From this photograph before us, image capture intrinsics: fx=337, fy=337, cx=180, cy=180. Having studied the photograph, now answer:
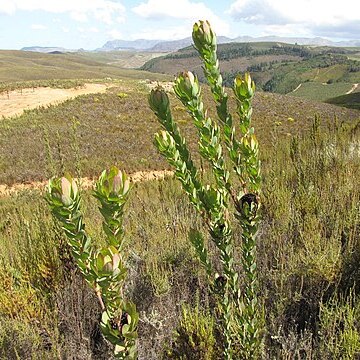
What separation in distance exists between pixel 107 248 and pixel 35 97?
2921 cm

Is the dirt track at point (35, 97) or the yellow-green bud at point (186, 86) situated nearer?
the yellow-green bud at point (186, 86)

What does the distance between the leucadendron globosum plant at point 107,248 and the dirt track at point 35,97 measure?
25066mm

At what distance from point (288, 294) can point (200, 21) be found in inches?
79.0

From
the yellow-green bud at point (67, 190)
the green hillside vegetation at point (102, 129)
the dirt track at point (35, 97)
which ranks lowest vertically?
the green hillside vegetation at point (102, 129)

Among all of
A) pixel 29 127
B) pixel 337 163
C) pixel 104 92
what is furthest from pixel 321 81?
pixel 337 163

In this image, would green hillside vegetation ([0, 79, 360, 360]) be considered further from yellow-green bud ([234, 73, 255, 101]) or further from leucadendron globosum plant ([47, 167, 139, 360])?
yellow-green bud ([234, 73, 255, 101])

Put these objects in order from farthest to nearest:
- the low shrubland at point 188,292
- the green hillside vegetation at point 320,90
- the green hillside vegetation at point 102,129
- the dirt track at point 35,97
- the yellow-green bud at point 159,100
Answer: the green hillside vegetation at point 320,90 < the dirt track at point 35,97 < the green hillside vegetation at point 102,129 < the low shrubland at point 188,292 < the yellow-green bud at point 159,100

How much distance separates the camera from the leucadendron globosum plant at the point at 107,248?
3.48ft

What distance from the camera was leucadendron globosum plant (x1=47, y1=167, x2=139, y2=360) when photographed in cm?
106

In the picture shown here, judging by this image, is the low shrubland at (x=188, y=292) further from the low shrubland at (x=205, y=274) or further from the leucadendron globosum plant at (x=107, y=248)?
the leucadendron globosum plant at (x=107, y=248)

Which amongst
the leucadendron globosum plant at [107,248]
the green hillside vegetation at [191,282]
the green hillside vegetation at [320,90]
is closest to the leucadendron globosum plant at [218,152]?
the leucadendron globosum plant at [107,248]

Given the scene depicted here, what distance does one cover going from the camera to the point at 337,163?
15.7 ft

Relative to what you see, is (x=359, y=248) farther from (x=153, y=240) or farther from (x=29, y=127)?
(x=29, y=127)

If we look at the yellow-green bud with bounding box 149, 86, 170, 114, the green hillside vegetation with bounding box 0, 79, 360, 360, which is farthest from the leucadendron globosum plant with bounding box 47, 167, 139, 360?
the green hillside vegetation with bounding box 0, 79, 360, 360
